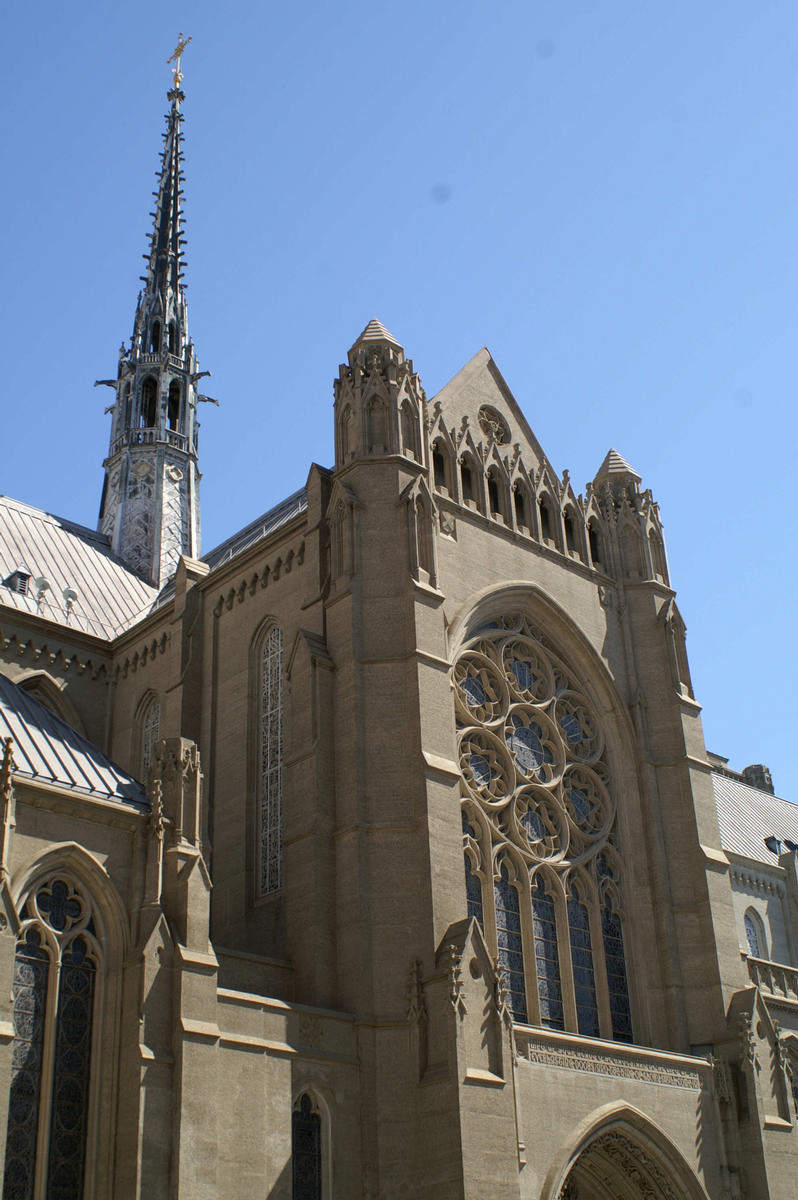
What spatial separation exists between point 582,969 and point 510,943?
103 inches

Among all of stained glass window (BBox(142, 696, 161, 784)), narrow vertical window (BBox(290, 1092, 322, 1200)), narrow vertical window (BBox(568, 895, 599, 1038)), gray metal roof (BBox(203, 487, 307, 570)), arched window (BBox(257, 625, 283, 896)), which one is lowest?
narrow vertical window (BBox(290, 1092, 322, 1200))

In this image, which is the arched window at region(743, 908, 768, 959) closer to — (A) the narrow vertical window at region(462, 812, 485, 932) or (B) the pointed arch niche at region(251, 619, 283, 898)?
(A) the narrow vertical window at region(462, 812, 485, 932)

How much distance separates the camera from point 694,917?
1388 inches

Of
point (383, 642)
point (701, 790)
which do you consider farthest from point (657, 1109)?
point (383, 642)

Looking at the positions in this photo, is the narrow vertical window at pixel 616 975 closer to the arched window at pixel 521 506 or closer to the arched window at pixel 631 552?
the arched window at pixel 631 552

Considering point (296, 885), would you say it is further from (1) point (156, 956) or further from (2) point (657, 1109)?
(2) point (657, 1109)

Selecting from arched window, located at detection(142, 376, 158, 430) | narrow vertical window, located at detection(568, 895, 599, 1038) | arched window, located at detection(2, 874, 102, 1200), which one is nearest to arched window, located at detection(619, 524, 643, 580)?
narrow vertical window, located at detection(568, 895, 599, 1038)

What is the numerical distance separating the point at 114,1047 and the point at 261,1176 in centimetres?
359

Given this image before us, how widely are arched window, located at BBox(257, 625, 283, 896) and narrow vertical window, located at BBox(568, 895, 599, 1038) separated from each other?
767cm

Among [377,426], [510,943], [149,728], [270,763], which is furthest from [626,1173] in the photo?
[377,426]

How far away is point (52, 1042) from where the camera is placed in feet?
75.4

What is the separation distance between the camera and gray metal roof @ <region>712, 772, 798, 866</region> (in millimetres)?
51688

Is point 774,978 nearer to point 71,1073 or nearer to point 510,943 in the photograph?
point 510,943

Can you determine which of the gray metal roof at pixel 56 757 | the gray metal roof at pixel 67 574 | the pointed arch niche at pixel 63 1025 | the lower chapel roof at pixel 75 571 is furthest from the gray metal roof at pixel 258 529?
the pointed arch niche at pixel 63 1025
